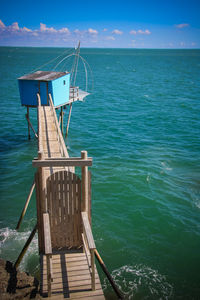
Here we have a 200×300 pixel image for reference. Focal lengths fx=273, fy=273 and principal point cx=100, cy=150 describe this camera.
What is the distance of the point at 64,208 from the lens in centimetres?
725

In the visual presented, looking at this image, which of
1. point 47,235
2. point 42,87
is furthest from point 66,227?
point 42,87

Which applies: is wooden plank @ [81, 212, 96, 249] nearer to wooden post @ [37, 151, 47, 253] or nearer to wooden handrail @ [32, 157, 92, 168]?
wooden post @ [37, 151, 47, 253]

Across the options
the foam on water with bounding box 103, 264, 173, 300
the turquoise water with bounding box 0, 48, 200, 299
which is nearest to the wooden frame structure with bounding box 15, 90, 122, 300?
the turquoise water with bounding box 0, 48, 200, 299

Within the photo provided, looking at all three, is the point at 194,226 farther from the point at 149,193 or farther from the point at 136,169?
the point at 136,169

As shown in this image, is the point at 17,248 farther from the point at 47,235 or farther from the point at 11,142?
the point at 11,142

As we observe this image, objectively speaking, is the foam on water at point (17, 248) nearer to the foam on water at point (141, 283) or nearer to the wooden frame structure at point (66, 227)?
the foam on water at point (141, 283)

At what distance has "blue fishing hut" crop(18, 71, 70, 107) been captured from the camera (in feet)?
60.7

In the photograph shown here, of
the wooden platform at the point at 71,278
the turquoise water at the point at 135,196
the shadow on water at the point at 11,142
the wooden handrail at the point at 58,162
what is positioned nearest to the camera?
the wooden platform at the point at 71,278

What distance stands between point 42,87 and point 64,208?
518 inches

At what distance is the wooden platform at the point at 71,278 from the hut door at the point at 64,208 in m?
0.39

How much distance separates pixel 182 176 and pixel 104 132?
35.4ft

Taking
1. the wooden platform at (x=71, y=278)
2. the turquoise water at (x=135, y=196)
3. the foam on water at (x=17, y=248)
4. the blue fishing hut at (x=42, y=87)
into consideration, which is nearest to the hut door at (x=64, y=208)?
the wooden platform at (x=71, y=278)

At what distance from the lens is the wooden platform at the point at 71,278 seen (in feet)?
21.1

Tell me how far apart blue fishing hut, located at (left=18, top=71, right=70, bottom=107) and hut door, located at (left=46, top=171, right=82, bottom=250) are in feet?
41.6
